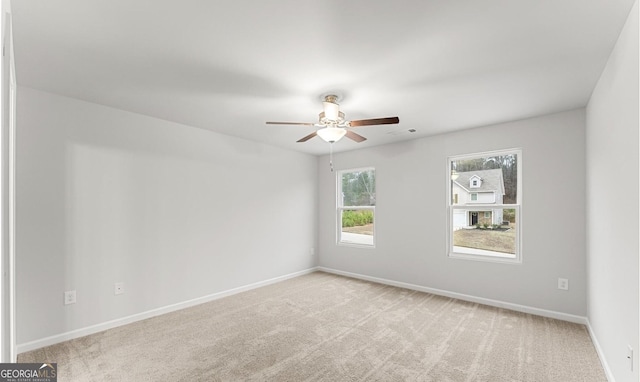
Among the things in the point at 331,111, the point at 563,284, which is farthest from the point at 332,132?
the point at 563,284

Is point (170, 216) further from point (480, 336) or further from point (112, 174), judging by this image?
point (480, 336)

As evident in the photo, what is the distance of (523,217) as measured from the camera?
12.1 feet

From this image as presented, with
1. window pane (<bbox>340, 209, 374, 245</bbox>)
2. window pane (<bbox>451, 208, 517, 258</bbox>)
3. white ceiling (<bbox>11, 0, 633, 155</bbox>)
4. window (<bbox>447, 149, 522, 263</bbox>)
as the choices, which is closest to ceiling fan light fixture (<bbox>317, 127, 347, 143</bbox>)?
white ceiling (<bbox>11, 0, 633, 155</bbox>)

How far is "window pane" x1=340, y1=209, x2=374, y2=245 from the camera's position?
17.6ft

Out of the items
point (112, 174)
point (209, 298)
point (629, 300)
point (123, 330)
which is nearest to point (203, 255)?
point (209, 298)

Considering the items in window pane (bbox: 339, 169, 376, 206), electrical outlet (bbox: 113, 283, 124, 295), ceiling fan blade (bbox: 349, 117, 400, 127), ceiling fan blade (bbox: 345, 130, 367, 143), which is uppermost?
ceiling fan blade (bbox: 349, 117, 400, 127)

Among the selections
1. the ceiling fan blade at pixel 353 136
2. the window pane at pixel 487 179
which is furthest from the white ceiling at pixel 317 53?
the window pane at pixel 487 179

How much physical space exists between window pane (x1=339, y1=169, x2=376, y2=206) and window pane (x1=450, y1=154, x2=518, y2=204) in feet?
4.61

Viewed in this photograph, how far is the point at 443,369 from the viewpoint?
2391mm

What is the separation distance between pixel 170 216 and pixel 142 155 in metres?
0.81

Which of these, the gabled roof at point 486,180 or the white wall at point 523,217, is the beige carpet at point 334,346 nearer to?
the white wall at point 523,217

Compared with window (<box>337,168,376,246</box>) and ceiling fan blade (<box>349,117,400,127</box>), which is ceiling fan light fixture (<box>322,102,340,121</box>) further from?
window (<box>337,168,376,246</box>)

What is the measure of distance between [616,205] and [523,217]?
1.69m

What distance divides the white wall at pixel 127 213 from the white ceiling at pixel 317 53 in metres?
0.42
